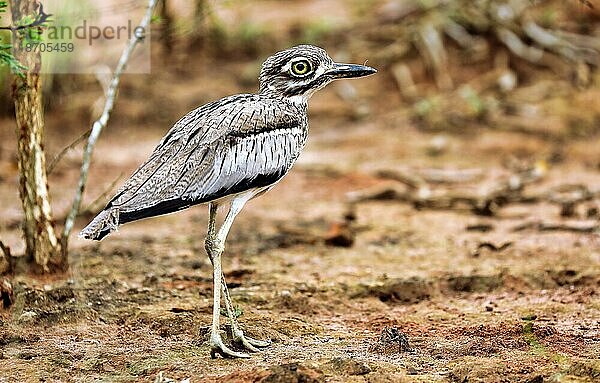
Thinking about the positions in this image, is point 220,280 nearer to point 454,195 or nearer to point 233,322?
point 233,322

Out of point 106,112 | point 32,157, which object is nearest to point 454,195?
point 106,112

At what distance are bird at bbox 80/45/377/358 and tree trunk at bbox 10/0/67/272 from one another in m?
0.90

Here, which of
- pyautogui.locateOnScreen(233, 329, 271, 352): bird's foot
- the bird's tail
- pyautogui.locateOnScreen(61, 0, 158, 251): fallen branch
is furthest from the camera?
pyautogui.locateOnScreen(61, 0, 158, 251): fallen branch

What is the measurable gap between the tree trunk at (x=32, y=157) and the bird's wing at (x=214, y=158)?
99cm

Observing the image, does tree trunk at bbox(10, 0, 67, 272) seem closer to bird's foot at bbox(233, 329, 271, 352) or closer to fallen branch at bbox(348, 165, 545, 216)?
bird's foot at bbox(233, 329, 271, 352)

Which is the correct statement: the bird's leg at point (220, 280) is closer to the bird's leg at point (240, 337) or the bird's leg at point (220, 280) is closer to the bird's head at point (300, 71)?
the bird's leg at point (240, 337)

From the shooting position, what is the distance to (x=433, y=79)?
10.1 meters

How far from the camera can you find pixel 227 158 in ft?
13.2

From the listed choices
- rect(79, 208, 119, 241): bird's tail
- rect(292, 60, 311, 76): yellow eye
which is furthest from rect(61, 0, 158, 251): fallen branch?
rect(79, 208, 119, 241): bird's tail

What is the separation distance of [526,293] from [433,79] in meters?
5.43

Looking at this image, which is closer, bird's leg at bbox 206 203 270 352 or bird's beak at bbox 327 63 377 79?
bird's leg at bbox 206 203 270 352

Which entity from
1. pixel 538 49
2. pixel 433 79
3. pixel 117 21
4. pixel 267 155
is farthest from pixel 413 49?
pixel 267 155

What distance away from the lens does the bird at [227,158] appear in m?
3.87

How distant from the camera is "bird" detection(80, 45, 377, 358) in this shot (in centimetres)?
387
